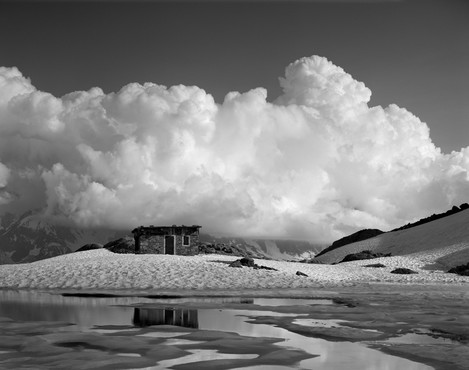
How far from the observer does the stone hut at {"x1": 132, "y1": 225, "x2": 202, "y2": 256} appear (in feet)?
181

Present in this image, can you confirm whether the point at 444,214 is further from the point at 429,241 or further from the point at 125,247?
the point at 125,247

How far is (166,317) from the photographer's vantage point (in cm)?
1557

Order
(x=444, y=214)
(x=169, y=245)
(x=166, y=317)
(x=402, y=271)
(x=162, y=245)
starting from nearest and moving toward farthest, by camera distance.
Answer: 1. (x=166, y=317)
2. (x=402, y=271)
3. (x=162, y=245)
4. (x=169, y=245)
5. (x=444, y=214)

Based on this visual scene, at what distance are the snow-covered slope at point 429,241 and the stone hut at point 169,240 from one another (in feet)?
78.1

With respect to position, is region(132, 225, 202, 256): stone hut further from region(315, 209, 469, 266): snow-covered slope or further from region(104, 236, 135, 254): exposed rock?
region(315, 209, 469, 266): snow-covered slope

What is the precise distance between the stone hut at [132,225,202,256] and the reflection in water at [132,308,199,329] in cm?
3765

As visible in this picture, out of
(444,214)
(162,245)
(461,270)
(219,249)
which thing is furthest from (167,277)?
(444,214)

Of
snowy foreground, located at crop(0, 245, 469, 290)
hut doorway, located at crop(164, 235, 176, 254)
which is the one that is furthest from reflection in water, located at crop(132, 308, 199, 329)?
hut doorway, located at crop(164, 235, 176, 254)

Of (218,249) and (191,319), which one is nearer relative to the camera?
(191,319)

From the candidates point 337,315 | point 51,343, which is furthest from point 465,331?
point 51,343

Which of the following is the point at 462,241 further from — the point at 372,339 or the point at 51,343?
the point at 51,343

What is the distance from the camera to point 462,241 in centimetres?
5709

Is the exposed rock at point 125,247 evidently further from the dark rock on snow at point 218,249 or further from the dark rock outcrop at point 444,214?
the dark rock outcrop at point 444,214

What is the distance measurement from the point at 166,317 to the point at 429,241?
5518cm
